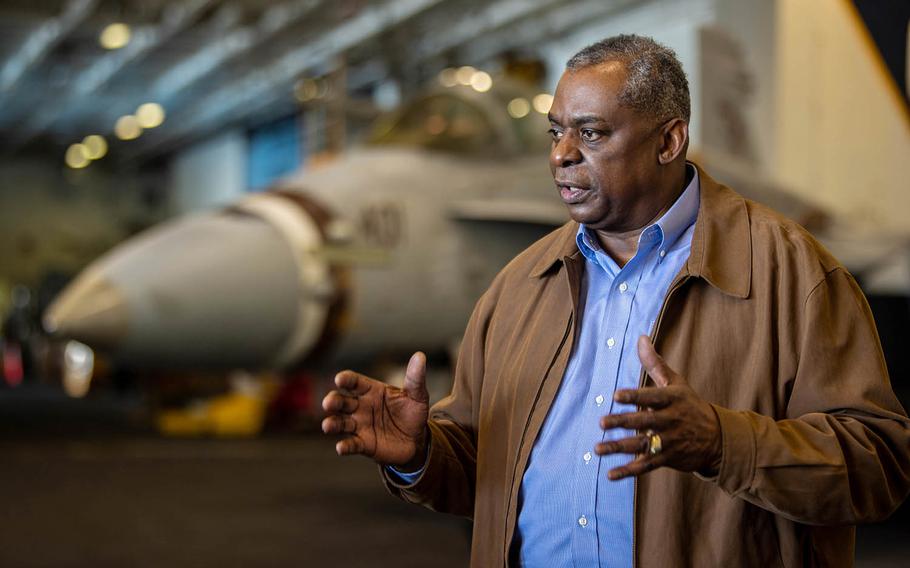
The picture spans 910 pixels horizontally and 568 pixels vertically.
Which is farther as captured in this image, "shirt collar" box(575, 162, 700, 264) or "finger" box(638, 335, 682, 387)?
"shirt collar" box(575, 162, 700, 264)

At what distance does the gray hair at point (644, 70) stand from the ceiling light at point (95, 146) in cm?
2481

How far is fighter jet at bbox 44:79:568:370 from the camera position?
4594 millimetres

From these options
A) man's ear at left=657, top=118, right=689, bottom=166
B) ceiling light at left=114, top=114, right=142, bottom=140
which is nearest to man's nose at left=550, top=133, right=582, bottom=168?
man's ear at left=657, top=118, right=689, bottom=166

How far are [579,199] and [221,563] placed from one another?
118 inches

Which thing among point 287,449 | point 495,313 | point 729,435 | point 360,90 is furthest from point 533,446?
point 360,90

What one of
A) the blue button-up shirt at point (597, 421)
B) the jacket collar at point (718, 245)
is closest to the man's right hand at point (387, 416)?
the blue button-up shirt at point (597, 421)

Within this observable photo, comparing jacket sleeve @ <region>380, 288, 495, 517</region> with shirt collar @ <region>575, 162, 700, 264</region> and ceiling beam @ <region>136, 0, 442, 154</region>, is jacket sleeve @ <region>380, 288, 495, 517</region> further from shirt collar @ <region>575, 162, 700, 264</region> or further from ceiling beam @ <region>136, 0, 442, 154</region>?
ceiling beam @ <region>136, 0, 442, 154</region>

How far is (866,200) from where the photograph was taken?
3648mm

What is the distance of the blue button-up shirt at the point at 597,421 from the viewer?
1554 millimetres

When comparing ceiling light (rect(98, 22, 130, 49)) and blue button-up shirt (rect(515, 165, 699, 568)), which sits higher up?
ceiling light (rect(98, 22, 130, 49))

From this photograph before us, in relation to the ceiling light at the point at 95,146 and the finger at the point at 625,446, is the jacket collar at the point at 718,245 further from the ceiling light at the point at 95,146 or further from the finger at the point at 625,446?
the ceiling light at the point at 95,146

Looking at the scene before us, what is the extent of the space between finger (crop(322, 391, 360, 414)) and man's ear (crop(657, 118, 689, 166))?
2.05ft

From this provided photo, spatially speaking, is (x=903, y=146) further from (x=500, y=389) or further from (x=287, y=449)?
(x=287, y=449)

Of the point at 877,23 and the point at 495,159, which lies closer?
the point at 877,23
